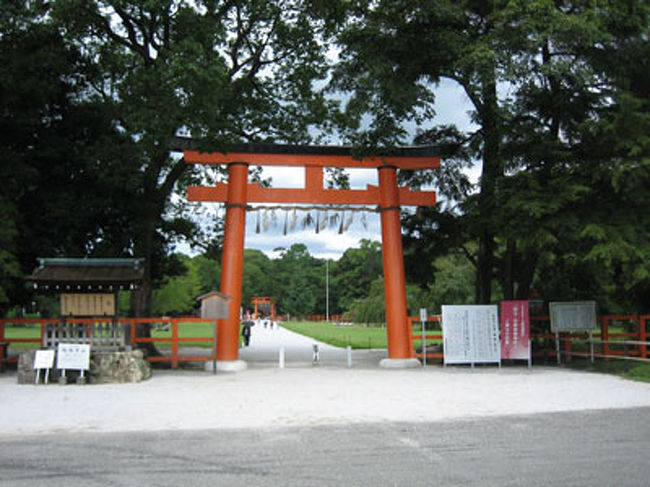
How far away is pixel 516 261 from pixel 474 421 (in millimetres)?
11713

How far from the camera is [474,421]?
789 centimetres

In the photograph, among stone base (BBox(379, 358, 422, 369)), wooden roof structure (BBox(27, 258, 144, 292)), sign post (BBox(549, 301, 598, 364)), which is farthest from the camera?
stone base (BBox(379, 358, 422, 369))

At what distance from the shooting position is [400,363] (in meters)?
15.5

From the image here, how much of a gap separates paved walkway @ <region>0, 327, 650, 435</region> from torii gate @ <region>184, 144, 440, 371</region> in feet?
4.21

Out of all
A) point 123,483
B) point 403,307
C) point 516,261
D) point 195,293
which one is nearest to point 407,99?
point 403,307

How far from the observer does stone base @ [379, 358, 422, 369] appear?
1551cm

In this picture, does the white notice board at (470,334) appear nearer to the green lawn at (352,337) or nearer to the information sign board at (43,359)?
the green lawn at (352,337)

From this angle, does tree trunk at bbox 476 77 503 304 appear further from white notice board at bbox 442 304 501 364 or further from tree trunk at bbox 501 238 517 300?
white notice board at bbox 442 304 501 364

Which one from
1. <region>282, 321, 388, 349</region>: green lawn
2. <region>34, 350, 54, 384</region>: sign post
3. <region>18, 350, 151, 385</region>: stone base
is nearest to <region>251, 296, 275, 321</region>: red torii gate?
<region>282, 321, 388, 349</region>: green lawn

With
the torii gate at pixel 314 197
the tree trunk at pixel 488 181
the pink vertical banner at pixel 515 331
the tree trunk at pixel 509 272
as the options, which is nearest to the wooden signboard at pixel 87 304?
the torii gate at pixel 314 197

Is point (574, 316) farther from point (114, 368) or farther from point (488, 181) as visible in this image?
point (114, 368)

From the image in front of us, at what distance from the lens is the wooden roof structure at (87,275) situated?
508 inches

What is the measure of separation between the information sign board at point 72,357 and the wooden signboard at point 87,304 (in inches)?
41.1

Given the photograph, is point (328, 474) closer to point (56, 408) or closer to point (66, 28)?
point (56, 408)
